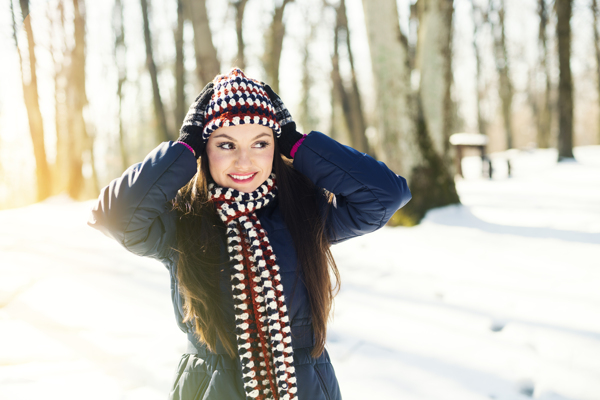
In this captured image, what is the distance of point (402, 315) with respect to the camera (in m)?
3.26

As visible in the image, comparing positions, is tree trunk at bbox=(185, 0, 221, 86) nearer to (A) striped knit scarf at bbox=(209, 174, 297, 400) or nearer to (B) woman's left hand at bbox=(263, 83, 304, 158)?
(B) woman's left hand at bbox=(263, 83, 304, 158)

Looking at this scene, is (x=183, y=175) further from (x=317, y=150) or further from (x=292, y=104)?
(x=292, y=104)

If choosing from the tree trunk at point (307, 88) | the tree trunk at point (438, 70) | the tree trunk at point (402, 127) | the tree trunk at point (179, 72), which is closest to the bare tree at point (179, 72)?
the tree trunk at point (179, 72)

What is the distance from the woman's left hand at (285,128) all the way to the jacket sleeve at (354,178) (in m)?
0.07

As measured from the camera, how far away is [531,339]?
2762 millimetres

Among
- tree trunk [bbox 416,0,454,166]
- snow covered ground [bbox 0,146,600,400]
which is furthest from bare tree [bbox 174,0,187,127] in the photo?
tree trunk [bbox 416,0,454,166]

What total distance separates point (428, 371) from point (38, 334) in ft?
9.27

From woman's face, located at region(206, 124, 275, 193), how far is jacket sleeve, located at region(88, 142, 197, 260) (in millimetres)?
106

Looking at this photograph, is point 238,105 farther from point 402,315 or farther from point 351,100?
point 351,100

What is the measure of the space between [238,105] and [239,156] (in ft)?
0.63

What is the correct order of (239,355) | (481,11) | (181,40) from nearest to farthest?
(239,355), (181,40), (481,11)

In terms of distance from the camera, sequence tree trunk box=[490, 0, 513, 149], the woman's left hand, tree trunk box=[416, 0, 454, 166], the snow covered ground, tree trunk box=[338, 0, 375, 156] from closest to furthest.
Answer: the woman's left hand < the snow covered ground < tree trunk box=[416, 0, 454, 166] < tree trunk box=[338, 0, 375, 156] < tree trunk box=[490, 0, 513, 149]

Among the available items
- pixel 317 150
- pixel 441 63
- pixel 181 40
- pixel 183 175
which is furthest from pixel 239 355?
pixel 181 40

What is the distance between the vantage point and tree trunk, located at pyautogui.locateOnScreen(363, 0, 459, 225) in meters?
5.48
